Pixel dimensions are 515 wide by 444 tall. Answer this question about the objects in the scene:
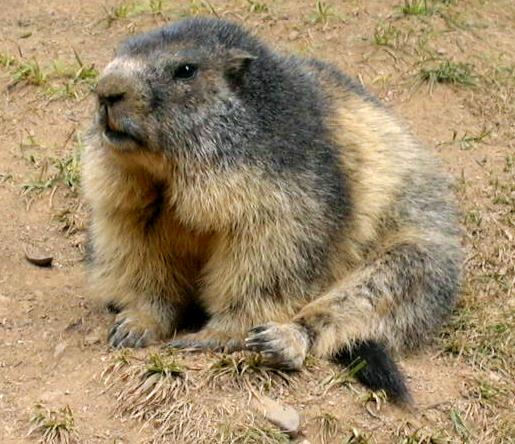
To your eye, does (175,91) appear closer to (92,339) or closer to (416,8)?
(92,339)

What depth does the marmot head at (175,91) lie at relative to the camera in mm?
5637

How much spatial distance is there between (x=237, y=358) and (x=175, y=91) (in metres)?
1.41

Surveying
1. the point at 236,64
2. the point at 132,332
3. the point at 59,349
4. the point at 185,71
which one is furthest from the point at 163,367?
the point at 236,64

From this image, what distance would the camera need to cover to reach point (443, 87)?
9.14 meters

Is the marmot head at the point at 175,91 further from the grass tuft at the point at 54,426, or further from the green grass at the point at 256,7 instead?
the green grass at the point at 256,7

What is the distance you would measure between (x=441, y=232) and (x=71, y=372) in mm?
2336

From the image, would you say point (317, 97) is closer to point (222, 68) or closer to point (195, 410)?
point (222, 68)

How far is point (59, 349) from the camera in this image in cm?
619

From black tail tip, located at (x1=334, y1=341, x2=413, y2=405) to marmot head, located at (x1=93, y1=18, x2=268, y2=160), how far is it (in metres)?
1.36

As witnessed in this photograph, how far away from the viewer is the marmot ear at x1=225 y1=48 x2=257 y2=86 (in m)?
6.02

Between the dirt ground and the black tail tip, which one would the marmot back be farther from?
the dirt ground

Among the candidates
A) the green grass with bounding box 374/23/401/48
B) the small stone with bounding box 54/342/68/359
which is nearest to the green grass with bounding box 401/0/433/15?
the green grass with bounding box 374/23/401/48

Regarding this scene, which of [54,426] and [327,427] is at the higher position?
[327,427]

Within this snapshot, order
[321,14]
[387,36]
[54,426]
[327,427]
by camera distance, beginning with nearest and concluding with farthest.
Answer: [54,426] < [327,427] < [387,36] < [321,14]
